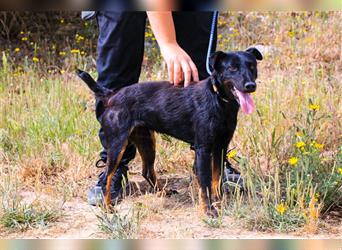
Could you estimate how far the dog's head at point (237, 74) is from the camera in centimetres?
325

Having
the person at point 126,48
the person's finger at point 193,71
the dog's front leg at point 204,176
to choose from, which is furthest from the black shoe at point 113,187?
the person's finger at point 193,71

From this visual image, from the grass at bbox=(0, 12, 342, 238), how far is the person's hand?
2.06 feet

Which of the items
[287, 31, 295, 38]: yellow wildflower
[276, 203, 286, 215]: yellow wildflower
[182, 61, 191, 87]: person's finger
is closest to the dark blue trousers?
[182, 61, 191, 87]: person's finger

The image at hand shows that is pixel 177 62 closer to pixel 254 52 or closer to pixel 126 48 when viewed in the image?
pixel 254 52

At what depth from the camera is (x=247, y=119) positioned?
5.00m

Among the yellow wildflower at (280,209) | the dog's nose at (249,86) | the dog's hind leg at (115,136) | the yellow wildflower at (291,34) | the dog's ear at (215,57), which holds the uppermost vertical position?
the dog's ear at (215,57)

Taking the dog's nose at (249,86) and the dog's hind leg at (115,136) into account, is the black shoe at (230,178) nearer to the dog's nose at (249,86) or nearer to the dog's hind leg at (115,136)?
the dog's hind leg at (115,136)

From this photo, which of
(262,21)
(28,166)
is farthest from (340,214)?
(262,21)

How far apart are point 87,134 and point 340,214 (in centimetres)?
208

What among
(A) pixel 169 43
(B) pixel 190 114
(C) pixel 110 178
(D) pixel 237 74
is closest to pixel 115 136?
(C) pixel 110 178

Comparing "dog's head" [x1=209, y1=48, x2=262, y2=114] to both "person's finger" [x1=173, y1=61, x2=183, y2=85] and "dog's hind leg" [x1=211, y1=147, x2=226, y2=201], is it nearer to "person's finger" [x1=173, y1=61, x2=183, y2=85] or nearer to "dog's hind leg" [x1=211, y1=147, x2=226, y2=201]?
"person's finger" [x1=173, y1=61, x2=183, y2=85]

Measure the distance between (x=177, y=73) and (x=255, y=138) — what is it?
106cm

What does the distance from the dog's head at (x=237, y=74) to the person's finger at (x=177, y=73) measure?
182mm

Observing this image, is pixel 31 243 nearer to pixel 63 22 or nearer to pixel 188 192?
pixel 188 192
